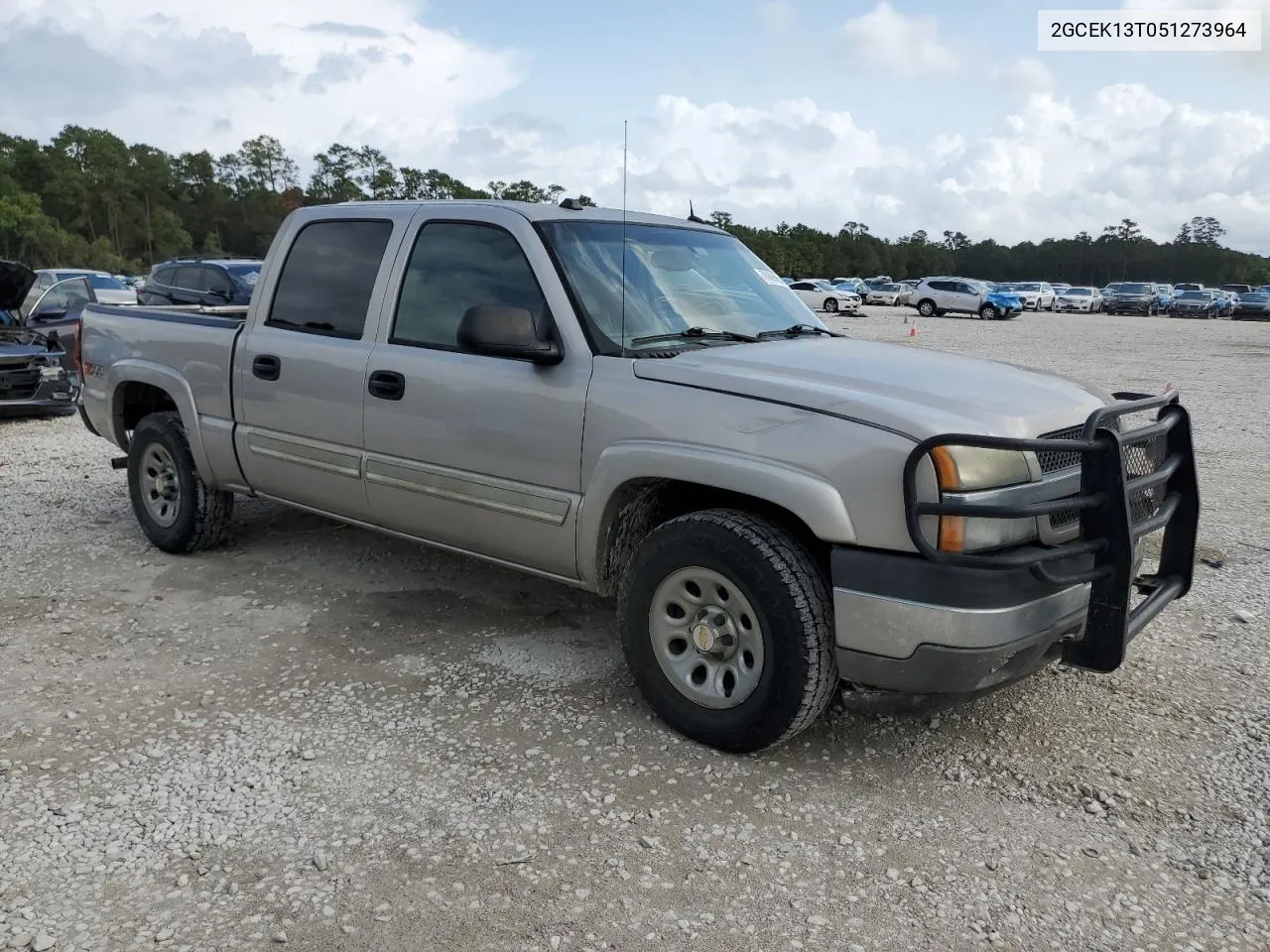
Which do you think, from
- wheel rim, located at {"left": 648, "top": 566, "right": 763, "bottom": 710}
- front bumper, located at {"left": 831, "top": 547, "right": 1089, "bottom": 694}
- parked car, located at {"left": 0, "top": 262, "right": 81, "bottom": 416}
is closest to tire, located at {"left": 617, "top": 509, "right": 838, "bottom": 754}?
wheel rim, located at {"left": 648, "top": 566, "right": 763, "bottom": 710}

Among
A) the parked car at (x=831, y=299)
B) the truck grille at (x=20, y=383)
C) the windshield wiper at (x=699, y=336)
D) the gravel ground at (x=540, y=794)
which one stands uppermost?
the parked car at (x=831, y=299)

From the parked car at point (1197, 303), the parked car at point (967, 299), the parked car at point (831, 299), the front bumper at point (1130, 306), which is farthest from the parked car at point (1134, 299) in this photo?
the parked car at point (831, 299)

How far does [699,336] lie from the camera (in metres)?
3.88

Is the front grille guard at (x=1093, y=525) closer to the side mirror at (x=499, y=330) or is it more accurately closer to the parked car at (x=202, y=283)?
the side mirror at (x=499, y=330)

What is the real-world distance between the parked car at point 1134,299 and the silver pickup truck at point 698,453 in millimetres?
51737

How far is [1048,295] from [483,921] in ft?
182

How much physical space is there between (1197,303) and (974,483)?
50.7 m

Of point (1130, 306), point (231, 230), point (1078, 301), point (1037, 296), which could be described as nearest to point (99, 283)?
point (1037, 296)

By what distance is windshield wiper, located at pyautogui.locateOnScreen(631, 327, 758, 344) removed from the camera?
12.3ft

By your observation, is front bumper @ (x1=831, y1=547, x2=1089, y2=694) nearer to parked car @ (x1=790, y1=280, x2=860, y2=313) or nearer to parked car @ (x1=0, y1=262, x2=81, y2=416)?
parked car @ (x1=0, y1=262, x2=81, y2=416)

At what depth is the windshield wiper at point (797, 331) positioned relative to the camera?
4.10 m

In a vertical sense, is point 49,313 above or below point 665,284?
below

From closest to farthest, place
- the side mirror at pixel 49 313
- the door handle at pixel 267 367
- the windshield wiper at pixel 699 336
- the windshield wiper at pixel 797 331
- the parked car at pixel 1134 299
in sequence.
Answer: the windshield wiper at pixel 699 336 → the windshield wiper at pixel 797 331 → the door handle at pixel 267 367 → the side mirror at pixel 49 313 → the parked car at pixel 1134 299

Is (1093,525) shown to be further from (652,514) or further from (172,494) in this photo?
(172,494)
